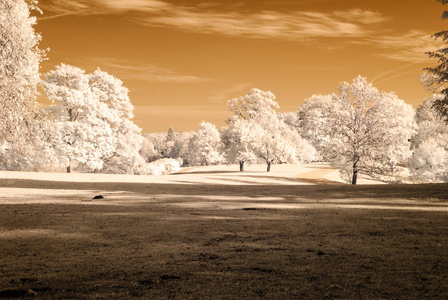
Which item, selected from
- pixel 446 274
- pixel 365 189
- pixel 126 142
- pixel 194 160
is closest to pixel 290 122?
pixel 194 160

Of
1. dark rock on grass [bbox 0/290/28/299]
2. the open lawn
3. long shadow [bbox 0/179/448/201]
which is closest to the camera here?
dark rock on grass [bbox 0/290/28/299]

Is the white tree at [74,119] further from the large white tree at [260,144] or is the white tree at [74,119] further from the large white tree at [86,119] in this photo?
the large white tree at [260,144]

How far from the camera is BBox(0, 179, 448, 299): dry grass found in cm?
575

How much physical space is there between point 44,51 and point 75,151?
1350 cm

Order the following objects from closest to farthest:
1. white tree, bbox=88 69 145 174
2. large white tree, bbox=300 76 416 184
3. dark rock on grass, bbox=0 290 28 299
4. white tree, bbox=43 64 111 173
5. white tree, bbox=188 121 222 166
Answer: dark rock on grass, bbox=0 290 28 299, large white tree, bbox=300 76 416 184, white tree, bbox=43 64 111 173, white tree, bbox=88 69 145 174, white tree, bbox=188 121 222 166

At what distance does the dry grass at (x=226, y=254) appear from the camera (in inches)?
226

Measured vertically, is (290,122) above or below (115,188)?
above

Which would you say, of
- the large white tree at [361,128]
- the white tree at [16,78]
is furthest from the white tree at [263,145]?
the white tree at [16,78]

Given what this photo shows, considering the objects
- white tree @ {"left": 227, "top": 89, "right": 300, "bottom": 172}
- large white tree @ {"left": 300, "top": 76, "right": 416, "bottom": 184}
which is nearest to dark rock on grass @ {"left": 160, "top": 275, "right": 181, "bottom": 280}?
large white tree @ {"left": 300, "top": 76, "right": 416, "bottom": 184}

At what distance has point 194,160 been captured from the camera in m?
104

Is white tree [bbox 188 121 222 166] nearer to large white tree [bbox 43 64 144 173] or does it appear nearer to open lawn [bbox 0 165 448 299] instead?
large white tree [bbox 43 64 144 173]

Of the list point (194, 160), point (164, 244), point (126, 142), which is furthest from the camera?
point (194, 160)

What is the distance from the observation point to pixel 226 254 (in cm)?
786

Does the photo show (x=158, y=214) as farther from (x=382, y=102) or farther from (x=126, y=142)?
(x=126, y=142)
